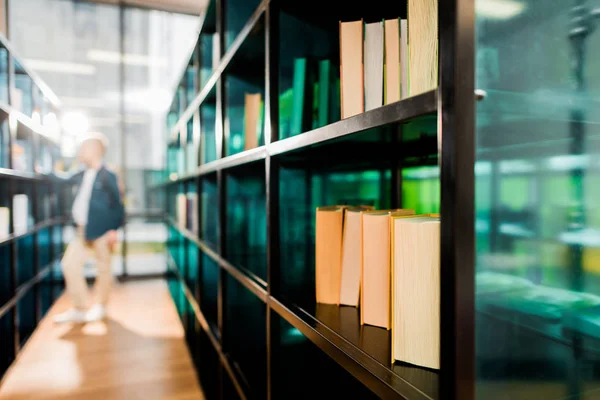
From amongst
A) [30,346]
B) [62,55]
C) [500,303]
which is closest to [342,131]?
[500,303]

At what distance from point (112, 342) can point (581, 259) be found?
10.5 feet

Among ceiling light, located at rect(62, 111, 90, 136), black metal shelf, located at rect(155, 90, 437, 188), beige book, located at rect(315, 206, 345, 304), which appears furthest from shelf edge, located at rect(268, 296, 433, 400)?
ceiling light, located at rect(62, 111, 90, 136)

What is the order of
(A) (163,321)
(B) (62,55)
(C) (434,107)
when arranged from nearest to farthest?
(C) (434,107) → (A) (163,321) → (B) (62,55)

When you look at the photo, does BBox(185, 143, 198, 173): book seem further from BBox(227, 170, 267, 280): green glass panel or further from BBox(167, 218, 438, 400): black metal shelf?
BBox(167, 218, 438, 400): black metal shelf

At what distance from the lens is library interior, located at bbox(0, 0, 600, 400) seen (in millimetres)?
613

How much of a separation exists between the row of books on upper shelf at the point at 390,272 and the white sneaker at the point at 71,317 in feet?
10.6

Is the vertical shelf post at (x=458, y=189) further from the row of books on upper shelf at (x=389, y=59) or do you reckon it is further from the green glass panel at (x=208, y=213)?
the green glass panel at (x=208, y=213)

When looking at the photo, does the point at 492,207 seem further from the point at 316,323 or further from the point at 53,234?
the point at 53,234

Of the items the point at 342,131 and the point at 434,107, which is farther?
the point at 342,131

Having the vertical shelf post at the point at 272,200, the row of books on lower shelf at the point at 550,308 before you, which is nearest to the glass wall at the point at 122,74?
the vertical shelf post at the point at 272,200

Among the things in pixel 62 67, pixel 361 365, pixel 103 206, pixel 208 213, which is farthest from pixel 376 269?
pixel 62 67

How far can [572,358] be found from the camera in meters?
0.70

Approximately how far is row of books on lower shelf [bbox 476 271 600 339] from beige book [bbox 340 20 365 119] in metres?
0.45

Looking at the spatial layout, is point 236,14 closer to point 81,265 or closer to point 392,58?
point 392,58
